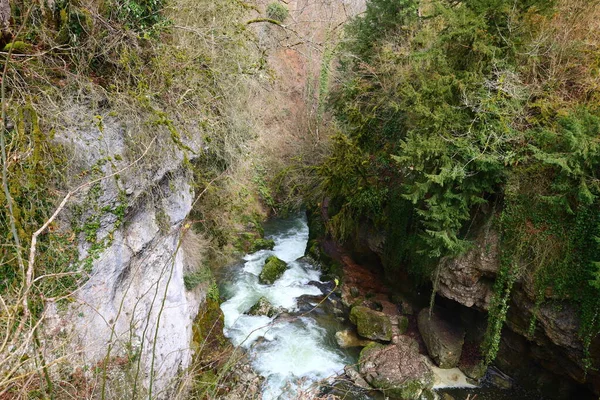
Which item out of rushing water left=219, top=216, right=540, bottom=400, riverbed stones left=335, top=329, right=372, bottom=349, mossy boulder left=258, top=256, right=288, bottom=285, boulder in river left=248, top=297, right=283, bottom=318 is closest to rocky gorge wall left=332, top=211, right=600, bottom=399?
rushing water left=219, top=216, right=540, bottom=400

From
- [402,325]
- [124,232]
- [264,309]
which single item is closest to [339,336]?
[402,325]

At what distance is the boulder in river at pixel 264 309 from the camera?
399 inches

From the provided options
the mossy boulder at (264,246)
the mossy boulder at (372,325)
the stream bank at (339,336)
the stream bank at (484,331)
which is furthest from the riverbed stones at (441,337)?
the mossy boulder at (264,246)

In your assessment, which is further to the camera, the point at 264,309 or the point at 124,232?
the point at 264,309

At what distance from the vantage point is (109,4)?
15.7ft

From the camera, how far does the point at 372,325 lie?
9492 millimetres

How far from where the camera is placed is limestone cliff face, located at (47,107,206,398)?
4457mm

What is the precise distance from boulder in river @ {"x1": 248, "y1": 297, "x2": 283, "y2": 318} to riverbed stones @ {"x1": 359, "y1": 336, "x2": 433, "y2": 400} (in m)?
2.68

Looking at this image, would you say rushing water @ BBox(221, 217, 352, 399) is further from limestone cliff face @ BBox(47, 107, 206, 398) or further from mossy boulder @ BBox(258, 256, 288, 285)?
limestone cliff face @ BBox(47, 107, 206, 398)

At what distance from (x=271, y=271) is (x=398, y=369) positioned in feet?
16.6

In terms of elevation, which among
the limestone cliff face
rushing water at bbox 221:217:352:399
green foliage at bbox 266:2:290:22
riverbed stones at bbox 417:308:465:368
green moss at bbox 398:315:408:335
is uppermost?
green foliage at bbox 266:2:290:22

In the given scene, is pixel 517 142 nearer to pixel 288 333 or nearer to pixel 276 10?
pixel 288 333

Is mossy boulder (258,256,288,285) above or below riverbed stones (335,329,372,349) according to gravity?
above

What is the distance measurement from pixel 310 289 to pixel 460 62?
771 centimetres
